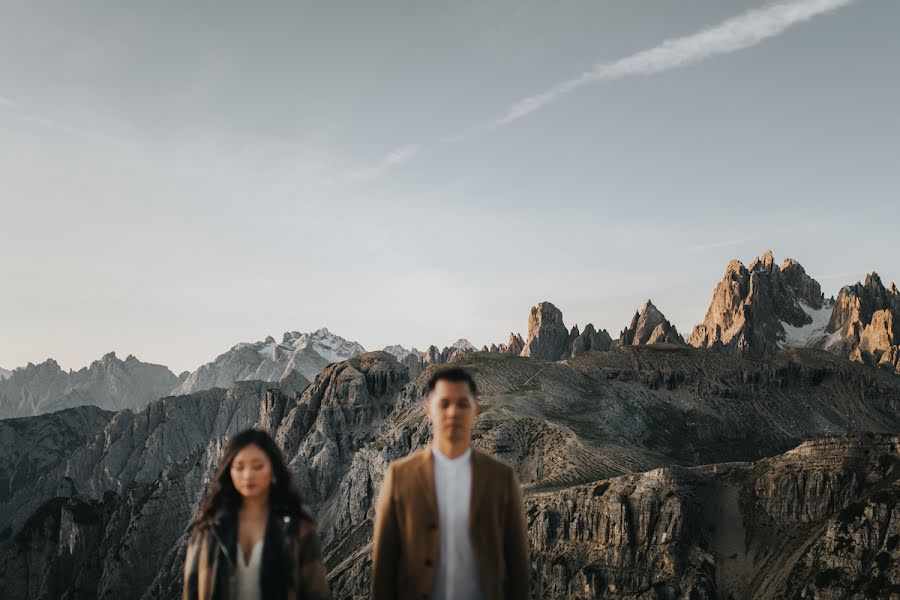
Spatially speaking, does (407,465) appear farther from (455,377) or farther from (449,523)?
(455,377)

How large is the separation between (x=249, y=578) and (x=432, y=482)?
2.74 m

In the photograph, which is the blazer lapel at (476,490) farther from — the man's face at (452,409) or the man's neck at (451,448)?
the man's face at (452,409)

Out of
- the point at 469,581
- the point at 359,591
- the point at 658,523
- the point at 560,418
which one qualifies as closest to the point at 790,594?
the point at 658,523

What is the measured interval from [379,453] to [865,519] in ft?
347

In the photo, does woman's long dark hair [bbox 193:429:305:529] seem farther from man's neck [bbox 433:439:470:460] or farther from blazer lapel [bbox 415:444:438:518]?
man's neck [bbox 433:439:470:460]

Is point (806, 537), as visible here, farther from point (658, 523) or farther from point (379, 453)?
point (379, 453)

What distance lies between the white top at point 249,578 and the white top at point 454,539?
7.72ft

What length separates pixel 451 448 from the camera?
9609 mm

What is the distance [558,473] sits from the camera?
14525 centimetres

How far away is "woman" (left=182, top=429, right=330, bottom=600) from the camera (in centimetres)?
943

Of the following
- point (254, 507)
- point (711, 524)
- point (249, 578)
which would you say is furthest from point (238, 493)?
point (711, 524)

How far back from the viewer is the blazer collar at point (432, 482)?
9438mm

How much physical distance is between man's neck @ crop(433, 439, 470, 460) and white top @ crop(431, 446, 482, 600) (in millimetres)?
97

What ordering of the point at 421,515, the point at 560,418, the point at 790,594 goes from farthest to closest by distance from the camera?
the point at 560,418, the point at 790,594, the point at 421,515
